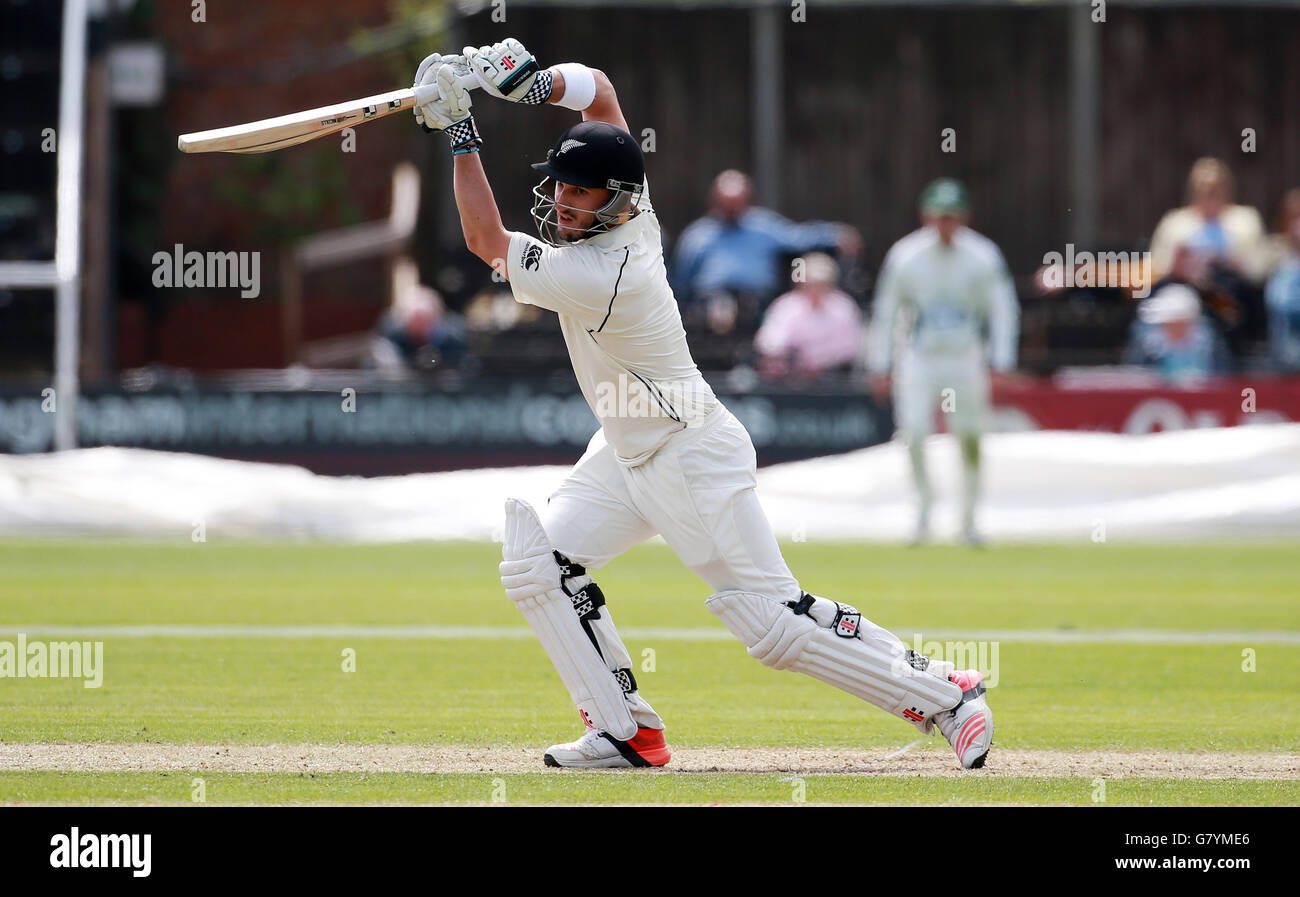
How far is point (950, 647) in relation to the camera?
7906 mm

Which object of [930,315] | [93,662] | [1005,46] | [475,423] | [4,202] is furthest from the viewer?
[1005,46]

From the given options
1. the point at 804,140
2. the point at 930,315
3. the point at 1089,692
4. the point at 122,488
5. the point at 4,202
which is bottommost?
the point at 1089,692

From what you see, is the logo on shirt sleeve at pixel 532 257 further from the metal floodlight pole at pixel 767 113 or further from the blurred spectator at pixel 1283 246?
the metal floodlight pole at pixel 767 113

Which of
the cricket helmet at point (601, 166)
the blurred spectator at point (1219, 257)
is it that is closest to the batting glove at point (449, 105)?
the cricket helmet at point (601, 166)

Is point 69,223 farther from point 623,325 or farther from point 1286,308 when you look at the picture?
point 623,325

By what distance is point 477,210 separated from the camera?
5324 millimetres

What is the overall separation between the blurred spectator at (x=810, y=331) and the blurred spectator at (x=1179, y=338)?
224 centimetres

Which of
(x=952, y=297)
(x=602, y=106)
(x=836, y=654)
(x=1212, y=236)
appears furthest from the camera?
(x=1212, y=236)

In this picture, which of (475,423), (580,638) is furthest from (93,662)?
(475,423)

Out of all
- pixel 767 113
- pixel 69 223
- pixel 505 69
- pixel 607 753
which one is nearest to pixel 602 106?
pixel 505 69

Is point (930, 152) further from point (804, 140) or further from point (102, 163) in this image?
point (102, 163)

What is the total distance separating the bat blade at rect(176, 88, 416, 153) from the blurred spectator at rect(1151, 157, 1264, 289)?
1036 cm

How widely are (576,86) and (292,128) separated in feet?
2.82

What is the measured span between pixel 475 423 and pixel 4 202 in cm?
450
